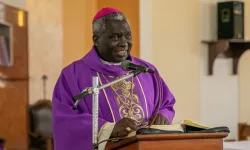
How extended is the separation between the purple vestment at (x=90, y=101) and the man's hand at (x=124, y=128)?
0.14 m

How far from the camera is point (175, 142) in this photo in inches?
83.9

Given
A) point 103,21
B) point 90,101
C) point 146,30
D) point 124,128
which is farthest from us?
point 146,30

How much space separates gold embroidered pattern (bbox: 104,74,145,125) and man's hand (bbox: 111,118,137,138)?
0.42 metres

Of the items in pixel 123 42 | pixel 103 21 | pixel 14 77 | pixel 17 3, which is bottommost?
pixel 14 77

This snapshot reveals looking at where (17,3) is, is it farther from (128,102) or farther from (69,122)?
(69,122)

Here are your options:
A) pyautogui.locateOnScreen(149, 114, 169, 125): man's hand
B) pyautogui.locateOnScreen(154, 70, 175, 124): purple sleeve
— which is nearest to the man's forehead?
pyautogui.locateOnScreen(154, 70, 175, 124): purple sleeve

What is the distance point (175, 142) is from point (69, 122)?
2.17ft

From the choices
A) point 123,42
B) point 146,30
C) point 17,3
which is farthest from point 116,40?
point 17,3

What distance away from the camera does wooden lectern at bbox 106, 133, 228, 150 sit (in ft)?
6.84

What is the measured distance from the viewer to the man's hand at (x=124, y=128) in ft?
7.73

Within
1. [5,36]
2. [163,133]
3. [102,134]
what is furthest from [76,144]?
[5,36]

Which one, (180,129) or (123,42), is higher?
(123,42)

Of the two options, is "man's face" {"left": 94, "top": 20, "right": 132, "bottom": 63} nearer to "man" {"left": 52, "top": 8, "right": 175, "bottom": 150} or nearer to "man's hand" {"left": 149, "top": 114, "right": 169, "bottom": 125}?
"man" {"left": 52, "top": 8, "right": 175, "bottom": 150}

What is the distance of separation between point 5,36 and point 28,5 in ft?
3.31
